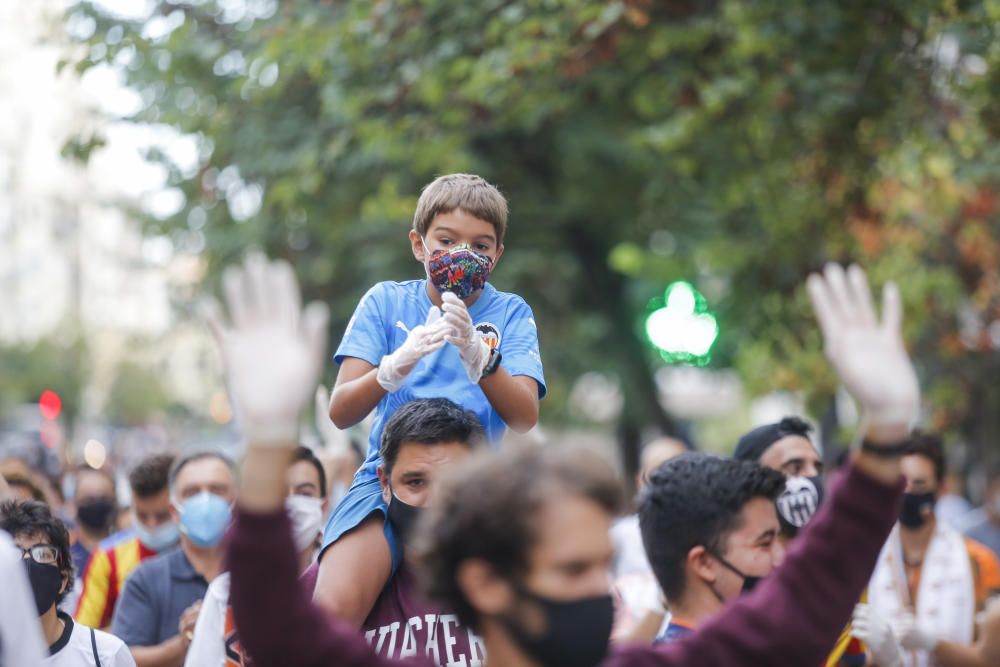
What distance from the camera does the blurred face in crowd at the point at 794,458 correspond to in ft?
18.5

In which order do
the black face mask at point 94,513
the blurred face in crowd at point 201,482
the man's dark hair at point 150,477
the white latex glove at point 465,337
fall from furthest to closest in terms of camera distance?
the black face mask at point 94,513 → the man's dark hair at point 150,477 → the blurred face in crowd at point 201,482 → the white latex glove at point 465,337

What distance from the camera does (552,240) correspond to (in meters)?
16.0

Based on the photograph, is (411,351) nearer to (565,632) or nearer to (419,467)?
(419,467)

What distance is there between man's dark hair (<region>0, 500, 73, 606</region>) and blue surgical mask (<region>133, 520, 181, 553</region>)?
2510 millimetres

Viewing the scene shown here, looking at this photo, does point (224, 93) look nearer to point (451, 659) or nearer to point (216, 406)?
point (451, 659)

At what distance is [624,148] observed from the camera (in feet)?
50.3

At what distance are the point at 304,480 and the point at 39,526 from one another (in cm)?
195

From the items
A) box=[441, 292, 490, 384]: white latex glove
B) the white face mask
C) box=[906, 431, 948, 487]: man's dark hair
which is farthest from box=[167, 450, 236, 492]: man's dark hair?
box=[906, 431, 948, 487]: man's dark hair

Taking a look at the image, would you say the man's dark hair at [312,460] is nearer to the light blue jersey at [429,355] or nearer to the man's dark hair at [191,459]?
the man's dark hair at [191,459]

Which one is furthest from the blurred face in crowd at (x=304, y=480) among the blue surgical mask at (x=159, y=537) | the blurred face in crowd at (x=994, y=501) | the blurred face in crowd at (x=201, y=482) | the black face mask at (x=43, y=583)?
the blurred face in crowd at (x=994, y=501)

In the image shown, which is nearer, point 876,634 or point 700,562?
point 700,562

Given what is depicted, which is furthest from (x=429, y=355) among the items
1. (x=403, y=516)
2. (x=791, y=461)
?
(x=791, y=461)

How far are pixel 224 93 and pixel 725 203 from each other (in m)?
5.25

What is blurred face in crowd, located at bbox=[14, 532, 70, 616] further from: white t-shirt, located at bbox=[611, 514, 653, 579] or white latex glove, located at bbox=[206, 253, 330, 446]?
white t-shirt, located at bbox=[611, 514, 653, 579]
